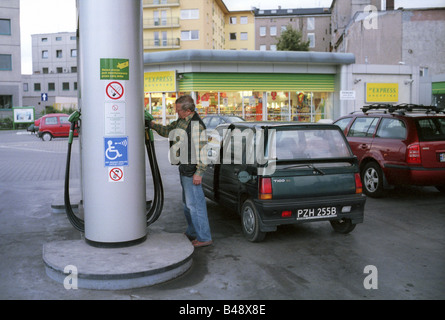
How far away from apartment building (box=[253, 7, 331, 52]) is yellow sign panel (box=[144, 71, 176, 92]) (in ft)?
162

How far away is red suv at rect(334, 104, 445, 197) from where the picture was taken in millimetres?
8594

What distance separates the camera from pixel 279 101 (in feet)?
102

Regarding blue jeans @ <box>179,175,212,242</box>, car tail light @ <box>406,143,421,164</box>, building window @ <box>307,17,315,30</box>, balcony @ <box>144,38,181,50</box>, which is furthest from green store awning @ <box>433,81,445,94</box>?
building window @ <box>307,17,315,30</box>

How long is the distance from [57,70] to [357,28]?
6092 cm

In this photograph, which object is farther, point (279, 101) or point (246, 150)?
point (279, 101)

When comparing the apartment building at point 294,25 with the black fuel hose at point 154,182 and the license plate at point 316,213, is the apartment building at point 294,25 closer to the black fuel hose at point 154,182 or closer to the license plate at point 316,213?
the license plate at point 316,213

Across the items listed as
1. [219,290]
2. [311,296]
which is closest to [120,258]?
[219,290]

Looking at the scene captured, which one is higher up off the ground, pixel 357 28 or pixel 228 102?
pixel 357 28

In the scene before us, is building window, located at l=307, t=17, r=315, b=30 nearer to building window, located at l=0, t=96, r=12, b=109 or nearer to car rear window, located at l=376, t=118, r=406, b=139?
building window, located at l=0, t=96, r=12, b=109

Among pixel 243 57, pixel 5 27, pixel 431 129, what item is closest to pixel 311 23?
pixel 5 27

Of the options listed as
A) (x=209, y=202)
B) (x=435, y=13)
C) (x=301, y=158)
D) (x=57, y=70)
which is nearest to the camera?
(x=301, y=158)

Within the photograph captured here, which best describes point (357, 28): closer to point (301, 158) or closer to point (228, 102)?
point (228, 102)

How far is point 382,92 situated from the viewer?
3150cm

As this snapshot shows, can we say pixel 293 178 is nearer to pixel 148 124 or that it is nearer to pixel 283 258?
pixel 283 258
